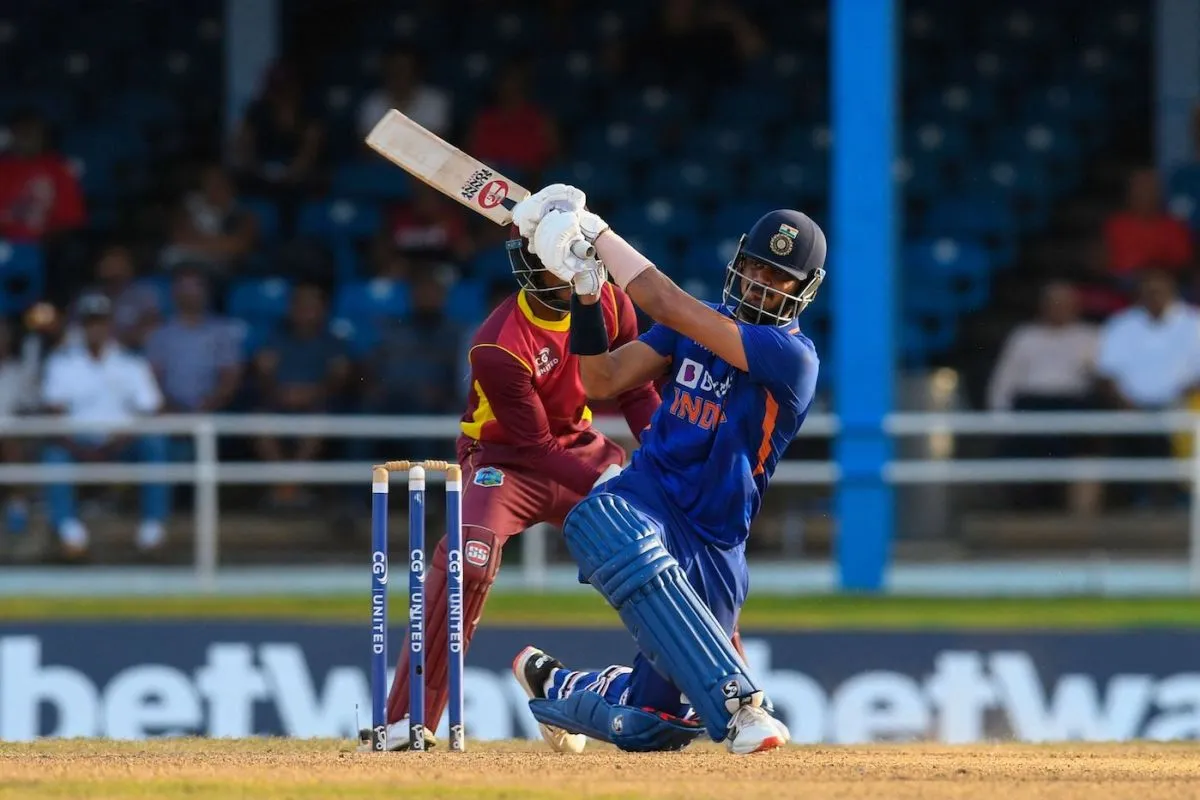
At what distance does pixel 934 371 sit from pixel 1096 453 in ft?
4.73

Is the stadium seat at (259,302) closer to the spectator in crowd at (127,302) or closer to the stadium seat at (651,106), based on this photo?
the spectator in crowd at (127,302)

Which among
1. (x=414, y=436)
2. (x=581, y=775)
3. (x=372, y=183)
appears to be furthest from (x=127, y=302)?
(x=581, y=775)

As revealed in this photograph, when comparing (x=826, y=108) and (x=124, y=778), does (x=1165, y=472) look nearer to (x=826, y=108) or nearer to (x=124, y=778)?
(x=826, y=108)

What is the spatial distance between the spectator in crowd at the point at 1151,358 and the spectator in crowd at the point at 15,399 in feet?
20.3

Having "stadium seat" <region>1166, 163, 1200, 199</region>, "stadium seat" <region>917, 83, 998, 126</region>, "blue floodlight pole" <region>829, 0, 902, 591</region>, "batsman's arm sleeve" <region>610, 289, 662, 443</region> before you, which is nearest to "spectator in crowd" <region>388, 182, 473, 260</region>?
"blue floodlight pole" <region>829, 0, 902, 591</region>

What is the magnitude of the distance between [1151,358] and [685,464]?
6.30 meters

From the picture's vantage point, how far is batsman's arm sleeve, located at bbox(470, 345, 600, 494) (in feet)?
23.3

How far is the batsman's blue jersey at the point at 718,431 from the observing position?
630cm

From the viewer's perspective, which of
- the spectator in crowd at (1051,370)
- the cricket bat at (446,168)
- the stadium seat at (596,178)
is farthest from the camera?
the stadium seat at (596,178)

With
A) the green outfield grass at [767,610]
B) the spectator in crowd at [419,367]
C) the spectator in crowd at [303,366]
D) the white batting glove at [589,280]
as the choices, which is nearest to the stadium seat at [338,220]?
the spectator in crowd at [303,366]

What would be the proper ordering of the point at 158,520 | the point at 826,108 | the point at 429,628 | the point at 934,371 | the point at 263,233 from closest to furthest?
1. the point at 429,628
2. the point at 158,520
3. the point at 934,371
4. the point at 263,233
5. the point at 826,108

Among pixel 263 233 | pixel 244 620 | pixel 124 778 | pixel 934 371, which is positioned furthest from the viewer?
pixel 263 233

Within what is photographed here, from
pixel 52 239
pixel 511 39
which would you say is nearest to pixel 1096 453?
pixel 511 39

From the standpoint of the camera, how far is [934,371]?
13.0 meters
